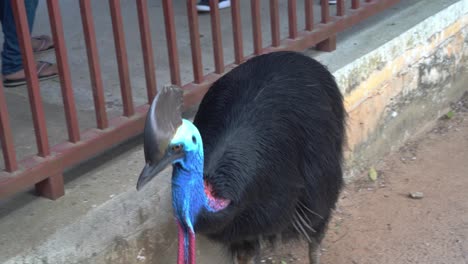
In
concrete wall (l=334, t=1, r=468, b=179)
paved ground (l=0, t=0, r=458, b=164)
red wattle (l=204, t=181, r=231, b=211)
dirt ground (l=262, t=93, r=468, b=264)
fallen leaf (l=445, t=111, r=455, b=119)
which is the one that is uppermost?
paved ground (l=0, t=0, r=458, b=164)

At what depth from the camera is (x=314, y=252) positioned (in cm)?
353

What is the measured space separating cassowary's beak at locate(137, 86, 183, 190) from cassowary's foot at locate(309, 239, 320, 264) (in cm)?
148

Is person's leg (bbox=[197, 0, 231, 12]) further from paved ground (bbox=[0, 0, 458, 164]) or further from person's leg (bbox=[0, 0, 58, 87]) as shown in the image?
person's leg (bbox=[0, 0, 58, 87])

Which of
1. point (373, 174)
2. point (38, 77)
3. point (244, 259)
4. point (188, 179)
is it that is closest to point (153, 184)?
point (244, 259)

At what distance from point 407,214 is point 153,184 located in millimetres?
1681

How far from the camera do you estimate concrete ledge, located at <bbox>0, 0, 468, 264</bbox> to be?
9.02ft

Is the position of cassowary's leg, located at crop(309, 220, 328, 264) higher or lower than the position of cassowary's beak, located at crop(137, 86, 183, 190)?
lower

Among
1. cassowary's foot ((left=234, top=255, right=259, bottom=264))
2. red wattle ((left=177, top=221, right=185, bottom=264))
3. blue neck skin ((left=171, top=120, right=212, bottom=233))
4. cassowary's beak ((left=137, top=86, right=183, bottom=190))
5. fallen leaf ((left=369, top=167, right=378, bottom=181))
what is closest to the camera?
cassowary's beak ((left=137, top=86, right=183, bottom=190))

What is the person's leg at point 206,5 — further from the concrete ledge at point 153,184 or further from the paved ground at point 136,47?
the concrete ledge at point 153,184

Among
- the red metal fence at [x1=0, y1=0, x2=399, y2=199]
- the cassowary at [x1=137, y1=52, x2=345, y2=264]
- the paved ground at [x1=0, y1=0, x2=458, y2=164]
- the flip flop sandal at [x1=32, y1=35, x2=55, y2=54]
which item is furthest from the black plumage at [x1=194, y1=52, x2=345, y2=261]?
the flip flop sandal at [x1=32, y1=35, x2=55, y2=54]

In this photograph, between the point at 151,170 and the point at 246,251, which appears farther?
the point at 246,251

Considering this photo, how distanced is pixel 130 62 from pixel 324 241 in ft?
5.22

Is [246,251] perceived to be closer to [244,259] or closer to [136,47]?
[244,259]

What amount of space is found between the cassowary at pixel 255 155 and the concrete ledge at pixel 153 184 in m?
0.36
